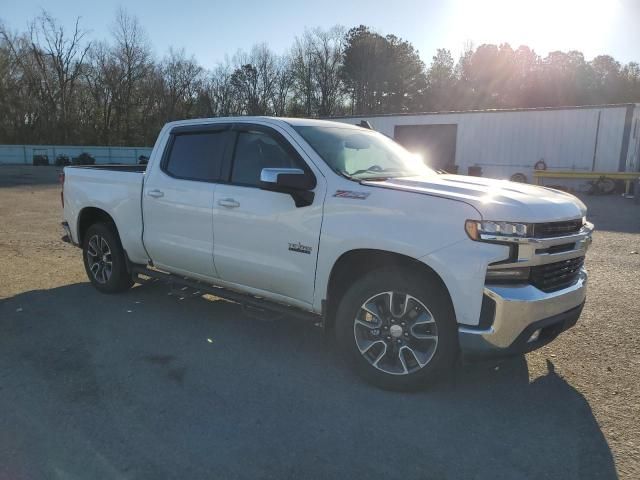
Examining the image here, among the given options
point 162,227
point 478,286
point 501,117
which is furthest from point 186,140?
point 501,117

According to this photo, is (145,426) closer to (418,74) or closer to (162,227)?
(162,227)

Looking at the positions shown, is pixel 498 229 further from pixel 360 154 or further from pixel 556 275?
pixel 360 154

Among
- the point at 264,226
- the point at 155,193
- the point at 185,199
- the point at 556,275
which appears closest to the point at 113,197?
the point at 155,193

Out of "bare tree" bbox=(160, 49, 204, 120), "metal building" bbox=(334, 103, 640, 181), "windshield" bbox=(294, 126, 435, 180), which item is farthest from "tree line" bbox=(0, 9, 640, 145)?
"windshield" bbox=(294, 126, 435, 180)

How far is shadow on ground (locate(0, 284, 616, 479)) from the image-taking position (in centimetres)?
283

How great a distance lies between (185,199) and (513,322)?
316 centimetres

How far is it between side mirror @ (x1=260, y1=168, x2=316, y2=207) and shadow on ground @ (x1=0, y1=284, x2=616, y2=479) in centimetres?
139

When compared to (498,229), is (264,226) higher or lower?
lower

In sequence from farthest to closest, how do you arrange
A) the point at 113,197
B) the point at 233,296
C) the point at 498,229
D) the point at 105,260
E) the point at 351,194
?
the point at 105,260 < the point at 113,197 < the point at 233,296 < the point at 351,194 < the point at 498,229

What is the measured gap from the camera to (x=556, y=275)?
3.51 metres

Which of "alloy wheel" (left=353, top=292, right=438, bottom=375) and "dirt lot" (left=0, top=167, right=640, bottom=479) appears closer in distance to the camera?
"dirt lot" (left=0, top=167, right=640, bottom=479)

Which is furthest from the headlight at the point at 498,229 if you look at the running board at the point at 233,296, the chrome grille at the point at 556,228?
the running board at the point at 233,296

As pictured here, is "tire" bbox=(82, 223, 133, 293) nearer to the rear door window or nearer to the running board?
the running board

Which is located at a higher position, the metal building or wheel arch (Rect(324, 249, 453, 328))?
the metal building
